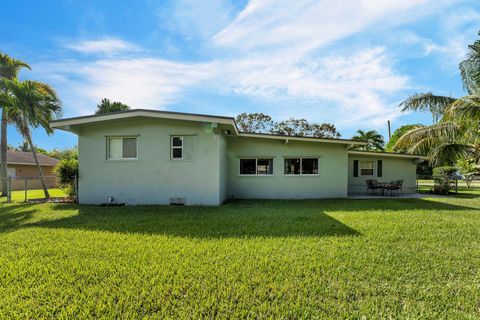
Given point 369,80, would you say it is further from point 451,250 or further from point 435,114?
point 451,250

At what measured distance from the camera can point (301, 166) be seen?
46.4ft

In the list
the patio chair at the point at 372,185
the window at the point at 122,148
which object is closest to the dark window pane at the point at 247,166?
the window at the point at 122,148

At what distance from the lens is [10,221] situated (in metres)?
8.00

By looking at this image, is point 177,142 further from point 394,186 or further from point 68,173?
point 394,186

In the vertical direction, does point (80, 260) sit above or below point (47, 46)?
below

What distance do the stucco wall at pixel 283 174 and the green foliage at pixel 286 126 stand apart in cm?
2366

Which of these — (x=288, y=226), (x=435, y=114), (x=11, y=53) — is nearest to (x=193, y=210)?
(x=288, y=226)

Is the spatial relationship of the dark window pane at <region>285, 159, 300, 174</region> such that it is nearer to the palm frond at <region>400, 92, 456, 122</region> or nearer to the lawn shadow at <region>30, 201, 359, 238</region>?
the lawn shadow at <region>30, 201, 359, 238</region>

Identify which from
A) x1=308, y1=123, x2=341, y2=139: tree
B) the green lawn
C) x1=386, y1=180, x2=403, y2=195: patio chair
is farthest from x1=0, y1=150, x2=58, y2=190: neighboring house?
x1=308, y1=123, x2=341, y2=139: tree

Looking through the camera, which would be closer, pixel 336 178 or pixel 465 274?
pixel 465 274

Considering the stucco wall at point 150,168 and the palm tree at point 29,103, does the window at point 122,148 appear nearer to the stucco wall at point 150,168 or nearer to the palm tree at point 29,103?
the stucco wall at point 150,168

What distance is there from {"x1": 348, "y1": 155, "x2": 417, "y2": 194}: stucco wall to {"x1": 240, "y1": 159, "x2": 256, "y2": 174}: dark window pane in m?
7.40

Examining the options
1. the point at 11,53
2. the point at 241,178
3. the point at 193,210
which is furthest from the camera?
the point at 11,53

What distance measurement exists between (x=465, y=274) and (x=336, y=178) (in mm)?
10358
